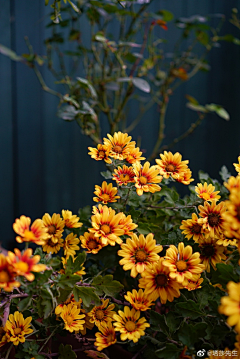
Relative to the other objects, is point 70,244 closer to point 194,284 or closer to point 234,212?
point 194,284

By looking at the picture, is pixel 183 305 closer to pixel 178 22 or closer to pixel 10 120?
pixel 178 22

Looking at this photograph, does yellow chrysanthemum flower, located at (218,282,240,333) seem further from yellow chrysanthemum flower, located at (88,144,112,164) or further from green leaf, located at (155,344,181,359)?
yellow chrysanthemum flower, located at (88,144,112,164)

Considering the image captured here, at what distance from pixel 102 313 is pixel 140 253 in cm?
15

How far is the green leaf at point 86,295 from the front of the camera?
0.54 meters

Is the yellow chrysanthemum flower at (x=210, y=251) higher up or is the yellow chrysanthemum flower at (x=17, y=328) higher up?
the yellow chrysanthemum flower at (x=210, y=251)

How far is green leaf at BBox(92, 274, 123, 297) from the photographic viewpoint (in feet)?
1.89

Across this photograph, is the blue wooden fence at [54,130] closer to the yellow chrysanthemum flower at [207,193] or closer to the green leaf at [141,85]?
the green leaf at [141,85]

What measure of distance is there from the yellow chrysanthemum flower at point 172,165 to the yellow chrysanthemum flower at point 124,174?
0.06 m

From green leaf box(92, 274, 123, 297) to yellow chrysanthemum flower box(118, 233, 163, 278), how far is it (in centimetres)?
7

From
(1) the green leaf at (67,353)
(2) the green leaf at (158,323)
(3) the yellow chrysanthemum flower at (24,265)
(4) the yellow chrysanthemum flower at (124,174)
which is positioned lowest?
(1) the green leaf at (67,353)

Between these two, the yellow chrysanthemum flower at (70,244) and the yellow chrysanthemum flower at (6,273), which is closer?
the yellow chrysanthemum flower at (6,273)

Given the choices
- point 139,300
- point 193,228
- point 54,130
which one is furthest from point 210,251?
point 54,130

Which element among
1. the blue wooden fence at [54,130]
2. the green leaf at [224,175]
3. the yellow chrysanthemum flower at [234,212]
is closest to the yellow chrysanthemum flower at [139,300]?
the yellow chrysanthemum flower at [234,212]

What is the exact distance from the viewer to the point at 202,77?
1977 mm
